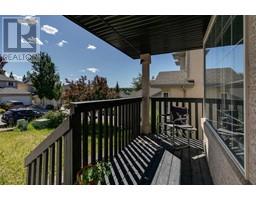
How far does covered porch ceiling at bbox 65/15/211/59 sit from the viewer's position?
3326mm

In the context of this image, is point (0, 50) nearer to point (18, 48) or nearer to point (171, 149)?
point (18, 48)

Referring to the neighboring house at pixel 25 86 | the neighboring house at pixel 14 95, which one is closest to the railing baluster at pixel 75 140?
the neighboring house at pixel 14 95

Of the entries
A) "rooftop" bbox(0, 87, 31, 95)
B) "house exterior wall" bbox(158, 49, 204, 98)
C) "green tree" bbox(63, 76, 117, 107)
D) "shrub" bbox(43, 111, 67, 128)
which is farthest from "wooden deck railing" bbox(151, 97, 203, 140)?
"rooftop" bbox(0, 87, 31, 95)

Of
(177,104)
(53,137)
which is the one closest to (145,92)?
(177,104)

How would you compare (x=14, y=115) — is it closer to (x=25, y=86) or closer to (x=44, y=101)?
(x=44, y=101)

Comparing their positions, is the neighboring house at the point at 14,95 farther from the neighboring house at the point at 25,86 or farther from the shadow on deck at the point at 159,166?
the shadow on deck at the point at 159,166

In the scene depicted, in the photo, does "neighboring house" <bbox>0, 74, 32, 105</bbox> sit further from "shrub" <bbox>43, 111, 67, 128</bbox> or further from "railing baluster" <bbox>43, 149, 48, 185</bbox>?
"railing baluster" <bbox>43, 149, 48, 185</bbox>

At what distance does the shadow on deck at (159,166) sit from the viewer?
2.87 meters

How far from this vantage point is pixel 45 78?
25.1 meters

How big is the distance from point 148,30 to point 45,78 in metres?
23.4

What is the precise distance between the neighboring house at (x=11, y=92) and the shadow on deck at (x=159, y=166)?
25.9 m

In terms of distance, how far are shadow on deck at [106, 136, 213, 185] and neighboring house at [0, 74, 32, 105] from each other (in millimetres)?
25916
